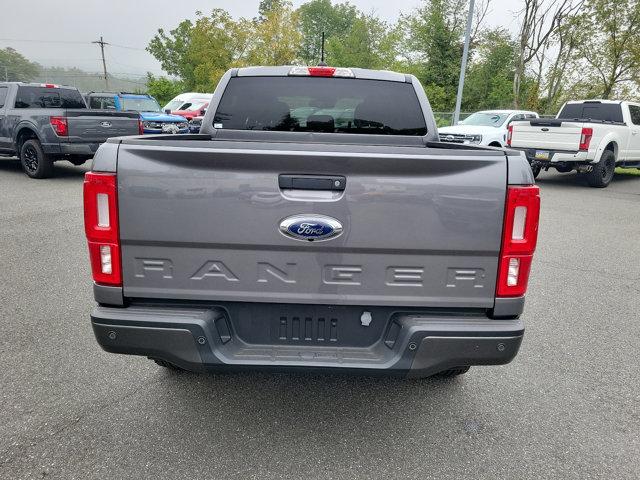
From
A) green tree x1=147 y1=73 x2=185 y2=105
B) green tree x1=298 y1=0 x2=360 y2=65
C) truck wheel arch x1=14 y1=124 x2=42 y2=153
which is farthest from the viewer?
green tree x1=298 y1=0 x2=360 y2=65

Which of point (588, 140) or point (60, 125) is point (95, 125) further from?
point (588, 140)

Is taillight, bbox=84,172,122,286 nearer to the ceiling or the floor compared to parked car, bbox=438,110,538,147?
nearer to the floor

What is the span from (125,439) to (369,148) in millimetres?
2026

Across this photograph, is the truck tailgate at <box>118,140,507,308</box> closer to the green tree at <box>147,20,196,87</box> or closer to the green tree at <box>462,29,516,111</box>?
the green tree at <box>462,29,516,111</box>

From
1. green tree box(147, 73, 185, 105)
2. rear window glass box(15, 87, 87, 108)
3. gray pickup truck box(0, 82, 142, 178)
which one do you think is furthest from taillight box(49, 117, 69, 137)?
green tree box(147, 73, 185, 105)

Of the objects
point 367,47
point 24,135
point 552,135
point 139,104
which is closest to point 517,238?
point 552,135

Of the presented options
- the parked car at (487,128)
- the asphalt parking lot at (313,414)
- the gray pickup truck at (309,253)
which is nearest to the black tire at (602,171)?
the parked car at (487,128)

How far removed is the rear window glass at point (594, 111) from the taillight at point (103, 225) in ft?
47.3

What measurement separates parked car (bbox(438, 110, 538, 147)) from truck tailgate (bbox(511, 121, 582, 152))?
1309mm

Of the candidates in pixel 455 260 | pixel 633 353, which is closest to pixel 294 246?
pixel 455 260

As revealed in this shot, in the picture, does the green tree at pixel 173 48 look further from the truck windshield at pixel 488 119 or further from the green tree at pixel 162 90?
the truck windshield at pixel 488 119

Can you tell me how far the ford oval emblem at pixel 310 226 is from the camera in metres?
2.18

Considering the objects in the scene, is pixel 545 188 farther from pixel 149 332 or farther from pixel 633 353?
pixel 149 332

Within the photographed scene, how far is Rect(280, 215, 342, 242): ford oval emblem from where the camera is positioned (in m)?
2.18
